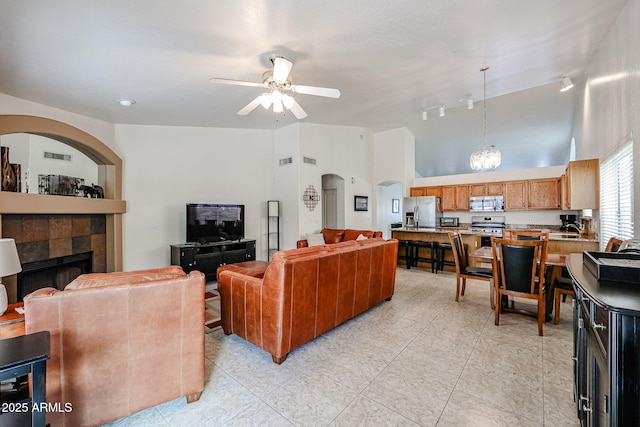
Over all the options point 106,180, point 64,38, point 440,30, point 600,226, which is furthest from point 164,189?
point 600,226

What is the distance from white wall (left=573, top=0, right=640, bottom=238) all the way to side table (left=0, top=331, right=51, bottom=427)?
3.89m

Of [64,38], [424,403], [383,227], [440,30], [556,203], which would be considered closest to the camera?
[424,403]

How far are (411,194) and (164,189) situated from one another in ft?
19.4

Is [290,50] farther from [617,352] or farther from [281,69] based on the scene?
[617,352]

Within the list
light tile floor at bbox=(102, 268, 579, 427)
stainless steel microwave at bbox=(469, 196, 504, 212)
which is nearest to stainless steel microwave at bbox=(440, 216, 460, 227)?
stainless steel microwave at bbox=(469, 196, 504, 212)

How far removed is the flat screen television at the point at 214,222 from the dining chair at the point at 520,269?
174 inches

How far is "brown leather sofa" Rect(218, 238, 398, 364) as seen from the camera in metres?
2.21

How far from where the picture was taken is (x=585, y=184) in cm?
333

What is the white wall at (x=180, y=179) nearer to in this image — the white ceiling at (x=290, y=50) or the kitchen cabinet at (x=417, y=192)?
the white ceiling at (x=290, y=50)

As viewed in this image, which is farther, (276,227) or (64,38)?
(276,227)

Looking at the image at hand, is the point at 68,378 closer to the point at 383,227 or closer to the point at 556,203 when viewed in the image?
the point at 383,227

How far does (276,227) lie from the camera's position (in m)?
6.18

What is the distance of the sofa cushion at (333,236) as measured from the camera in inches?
226

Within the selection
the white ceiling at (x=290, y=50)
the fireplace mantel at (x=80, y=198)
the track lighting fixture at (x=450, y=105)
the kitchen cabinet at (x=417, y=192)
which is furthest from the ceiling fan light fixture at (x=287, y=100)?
the kitchen cabinet at (x=417, y=192)
